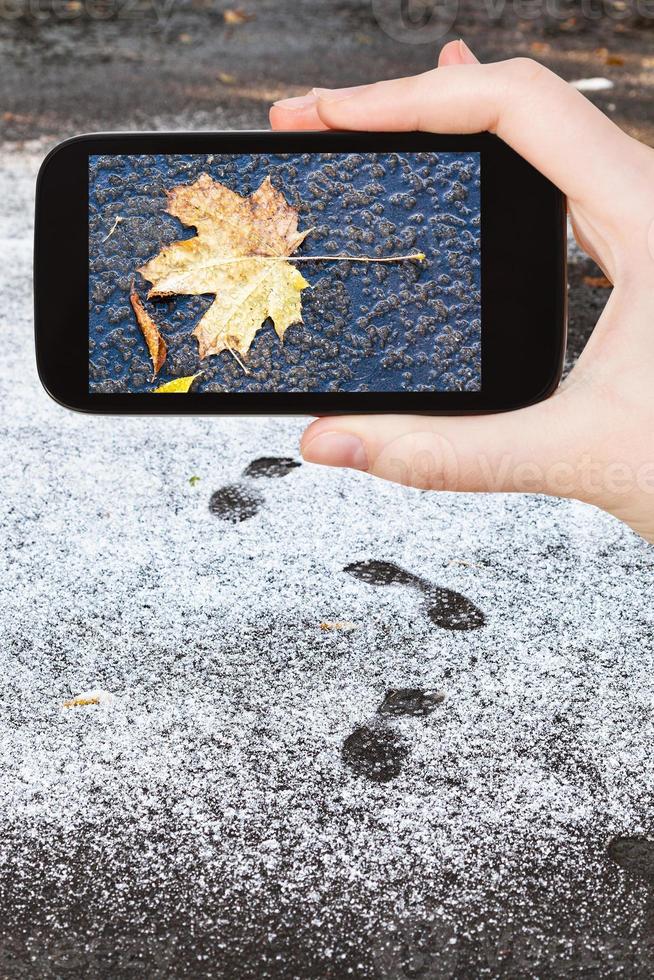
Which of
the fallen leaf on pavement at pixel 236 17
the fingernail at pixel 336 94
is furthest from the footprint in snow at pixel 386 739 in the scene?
the fallen leaf on pavement at pixel 236 17

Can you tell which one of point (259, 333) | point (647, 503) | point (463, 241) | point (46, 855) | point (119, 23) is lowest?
point (46, 855)

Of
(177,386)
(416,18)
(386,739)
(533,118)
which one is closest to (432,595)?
(386,739)

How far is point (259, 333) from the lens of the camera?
1310 millimetres

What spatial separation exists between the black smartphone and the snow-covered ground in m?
0.11

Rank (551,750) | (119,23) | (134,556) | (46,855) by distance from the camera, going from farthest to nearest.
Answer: (119,23) < (134,556) < (551,750) < (46,855)

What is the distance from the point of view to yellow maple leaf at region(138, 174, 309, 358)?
1.30m

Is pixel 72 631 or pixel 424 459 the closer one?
pixel 424 459

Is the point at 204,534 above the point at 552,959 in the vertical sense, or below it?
above

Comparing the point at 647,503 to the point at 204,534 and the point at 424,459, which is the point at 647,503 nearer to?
the point at 424,459

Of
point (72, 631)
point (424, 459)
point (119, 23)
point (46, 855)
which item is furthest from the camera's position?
point (119, 23)

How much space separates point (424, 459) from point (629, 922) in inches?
26.5

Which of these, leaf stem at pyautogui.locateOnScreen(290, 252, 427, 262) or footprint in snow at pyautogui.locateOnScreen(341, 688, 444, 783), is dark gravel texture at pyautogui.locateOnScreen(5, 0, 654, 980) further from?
leaf stem at pyautogui.locateOnScreen(290, 252, 427, 262)

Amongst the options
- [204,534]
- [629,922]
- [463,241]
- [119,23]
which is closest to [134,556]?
[204,534]

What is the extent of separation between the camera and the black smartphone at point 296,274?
1282mm
